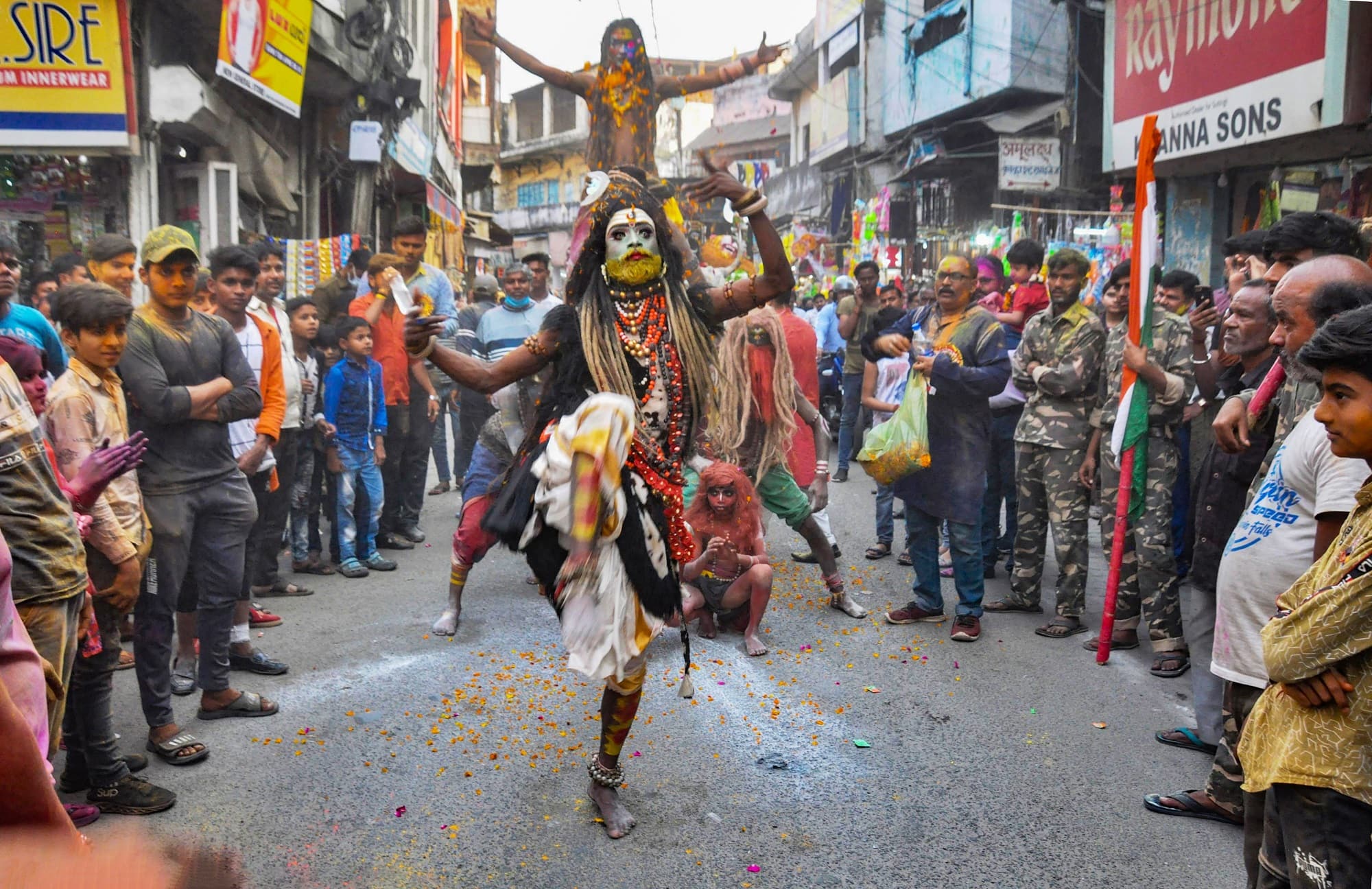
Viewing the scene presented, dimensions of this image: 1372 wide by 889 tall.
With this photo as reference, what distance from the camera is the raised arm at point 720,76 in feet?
22.2

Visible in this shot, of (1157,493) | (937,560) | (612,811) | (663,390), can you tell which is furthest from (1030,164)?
(612,811)

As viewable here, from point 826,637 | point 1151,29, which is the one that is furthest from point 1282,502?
point 1151,29

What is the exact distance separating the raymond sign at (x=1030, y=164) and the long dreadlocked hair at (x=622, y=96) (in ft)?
32.1

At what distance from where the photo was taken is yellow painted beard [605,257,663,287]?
3695mm

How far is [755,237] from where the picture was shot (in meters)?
3.67

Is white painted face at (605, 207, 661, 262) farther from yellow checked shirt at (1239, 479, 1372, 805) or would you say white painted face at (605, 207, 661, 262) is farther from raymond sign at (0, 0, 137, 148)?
raymond sign at (0, 0, 137, 148)

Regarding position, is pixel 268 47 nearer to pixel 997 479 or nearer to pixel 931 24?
pixel 997 479

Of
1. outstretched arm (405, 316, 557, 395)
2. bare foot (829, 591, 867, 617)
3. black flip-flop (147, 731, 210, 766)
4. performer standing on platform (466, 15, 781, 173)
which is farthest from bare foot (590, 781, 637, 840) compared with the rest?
performer standing on platform (466, 15, 781, 173)

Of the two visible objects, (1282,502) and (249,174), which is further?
(249,174)

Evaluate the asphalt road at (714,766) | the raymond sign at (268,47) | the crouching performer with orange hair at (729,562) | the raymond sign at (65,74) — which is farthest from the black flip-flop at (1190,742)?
the raymond sign at (268,47)

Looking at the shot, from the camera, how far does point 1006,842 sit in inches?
139

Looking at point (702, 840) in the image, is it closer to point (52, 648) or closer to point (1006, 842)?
point (1006, 842)

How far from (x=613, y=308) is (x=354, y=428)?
403 cm

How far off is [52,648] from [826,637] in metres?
3.96
